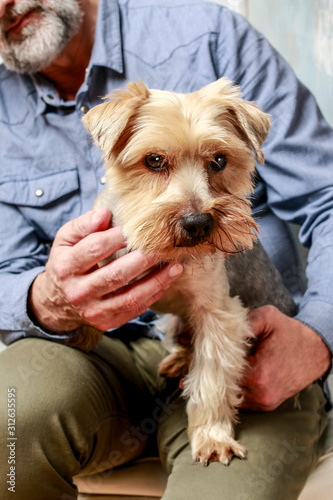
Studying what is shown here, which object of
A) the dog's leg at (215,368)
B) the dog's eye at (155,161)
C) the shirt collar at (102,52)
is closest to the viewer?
the dog's eye at (155,161)

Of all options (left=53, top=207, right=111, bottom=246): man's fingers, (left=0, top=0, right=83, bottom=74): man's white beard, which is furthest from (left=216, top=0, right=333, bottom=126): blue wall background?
(left=53, top=207, right=111, bottom=246): man's fingers

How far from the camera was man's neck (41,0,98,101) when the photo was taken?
205 cm

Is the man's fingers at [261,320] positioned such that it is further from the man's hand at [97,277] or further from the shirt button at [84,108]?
the shirt button at [84,108]

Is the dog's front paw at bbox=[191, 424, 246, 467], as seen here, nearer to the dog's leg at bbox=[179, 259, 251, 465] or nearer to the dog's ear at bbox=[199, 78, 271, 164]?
the dog's leg at bbox=[179, 259, 251, 465]

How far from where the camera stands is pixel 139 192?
138 centimetres

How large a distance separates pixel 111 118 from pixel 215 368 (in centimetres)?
82

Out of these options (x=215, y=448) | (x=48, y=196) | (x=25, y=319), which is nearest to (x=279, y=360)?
(x=215, y=448)

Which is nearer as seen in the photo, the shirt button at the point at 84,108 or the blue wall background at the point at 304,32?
the shirt button at the point at 84,108

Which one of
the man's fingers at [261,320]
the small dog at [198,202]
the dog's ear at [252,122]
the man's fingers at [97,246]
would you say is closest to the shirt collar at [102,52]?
the small dog at [198,202]

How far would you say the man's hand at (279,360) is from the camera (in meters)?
1.52

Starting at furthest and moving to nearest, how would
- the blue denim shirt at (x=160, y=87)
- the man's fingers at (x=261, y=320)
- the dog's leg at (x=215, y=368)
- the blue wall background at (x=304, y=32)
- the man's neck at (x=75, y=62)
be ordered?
the blue wall background at (x=304, y=32)
the man's neck at (x=75, y=62)
the blue denim shirt at (x=160, y=87)
the man's fingers at (x=261, y=320)
the dog's leg at (x=215, y=368)

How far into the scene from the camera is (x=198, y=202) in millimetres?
1244

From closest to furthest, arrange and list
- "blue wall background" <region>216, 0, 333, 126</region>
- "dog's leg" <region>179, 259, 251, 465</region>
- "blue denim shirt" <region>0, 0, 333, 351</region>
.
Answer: "dog's leg" <region>179, 259, 251, 465</region> < "blue denim shirt" <region>0, 0, 333, 351</region> < "blue wall background" <region>216, 0, 333, 126</region>

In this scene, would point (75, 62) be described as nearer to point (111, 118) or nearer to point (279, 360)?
point (111, 118)
